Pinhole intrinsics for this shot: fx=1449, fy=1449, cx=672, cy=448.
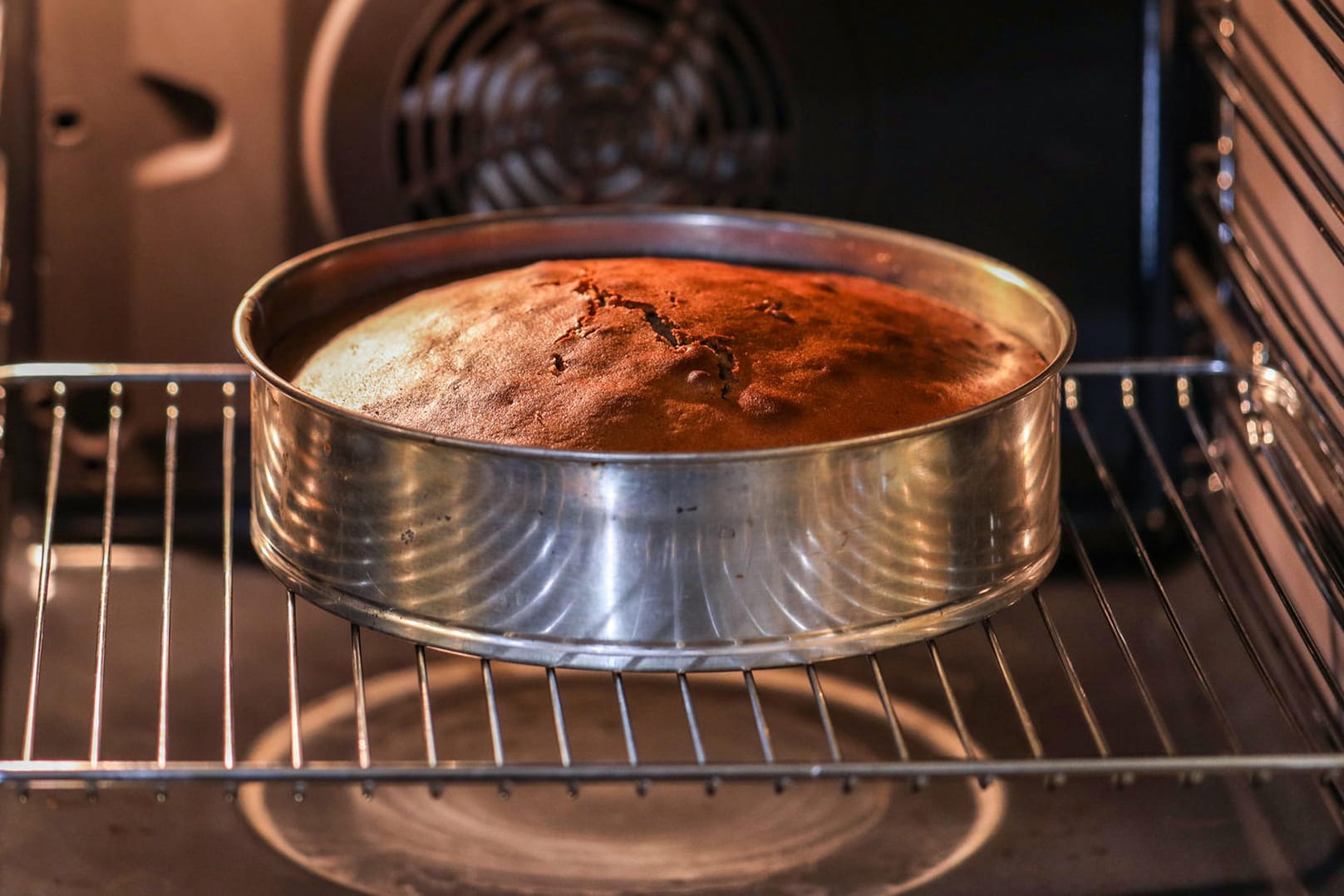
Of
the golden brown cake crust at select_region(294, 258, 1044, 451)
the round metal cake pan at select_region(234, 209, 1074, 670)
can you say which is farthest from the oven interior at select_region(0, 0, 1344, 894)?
the round metal cake pan at select_region(234, 209, 1074, 670)

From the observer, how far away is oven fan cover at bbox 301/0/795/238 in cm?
131

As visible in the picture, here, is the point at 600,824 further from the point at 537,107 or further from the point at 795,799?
the point at 537,107

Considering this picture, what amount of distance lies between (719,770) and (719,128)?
31.3 inches

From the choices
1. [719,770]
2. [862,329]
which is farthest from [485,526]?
[862,329]

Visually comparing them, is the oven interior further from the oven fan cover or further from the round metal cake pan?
the round metal cake pan

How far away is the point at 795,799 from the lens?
115cm

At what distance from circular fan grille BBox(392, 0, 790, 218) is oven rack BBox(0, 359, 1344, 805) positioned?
1.03 ft

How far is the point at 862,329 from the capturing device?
2.99 ft

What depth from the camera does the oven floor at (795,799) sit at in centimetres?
104

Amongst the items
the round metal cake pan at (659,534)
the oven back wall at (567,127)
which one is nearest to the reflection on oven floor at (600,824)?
the round metal cake pan at (659,534)

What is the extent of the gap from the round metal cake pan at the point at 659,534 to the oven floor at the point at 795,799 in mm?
327

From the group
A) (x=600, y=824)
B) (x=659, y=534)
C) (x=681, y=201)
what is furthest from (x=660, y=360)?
(x=681, y=201)

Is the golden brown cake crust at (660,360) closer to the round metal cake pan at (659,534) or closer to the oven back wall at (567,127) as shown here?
the round metal cake pan at (659,534)

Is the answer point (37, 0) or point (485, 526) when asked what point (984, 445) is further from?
point (37, 0)
